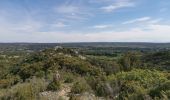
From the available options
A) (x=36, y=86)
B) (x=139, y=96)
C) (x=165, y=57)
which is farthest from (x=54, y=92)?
(x=165, y=57)

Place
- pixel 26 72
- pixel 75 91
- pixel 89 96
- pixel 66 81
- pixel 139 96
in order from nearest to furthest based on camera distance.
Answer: pixel 139 96 < pixel 89 96 < pixel 75 91 < pixel 66 81 < pixel 26 72

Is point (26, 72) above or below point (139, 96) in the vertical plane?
below

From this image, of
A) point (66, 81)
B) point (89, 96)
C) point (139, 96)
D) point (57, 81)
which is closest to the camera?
point (139, 96)

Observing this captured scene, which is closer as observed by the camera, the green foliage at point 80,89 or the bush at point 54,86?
the green foliage at point 80,89

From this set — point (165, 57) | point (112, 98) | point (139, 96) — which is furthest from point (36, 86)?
point (165, 57)

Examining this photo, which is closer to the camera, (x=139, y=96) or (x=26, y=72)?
(x=139, y=96)

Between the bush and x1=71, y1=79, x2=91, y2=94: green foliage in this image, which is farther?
the bush

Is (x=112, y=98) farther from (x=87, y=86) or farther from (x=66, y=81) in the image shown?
(x=66, y=81)

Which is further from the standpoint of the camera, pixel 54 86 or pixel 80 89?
pixel 54 86

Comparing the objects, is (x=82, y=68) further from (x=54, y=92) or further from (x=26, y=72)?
(x=54, y=92)
